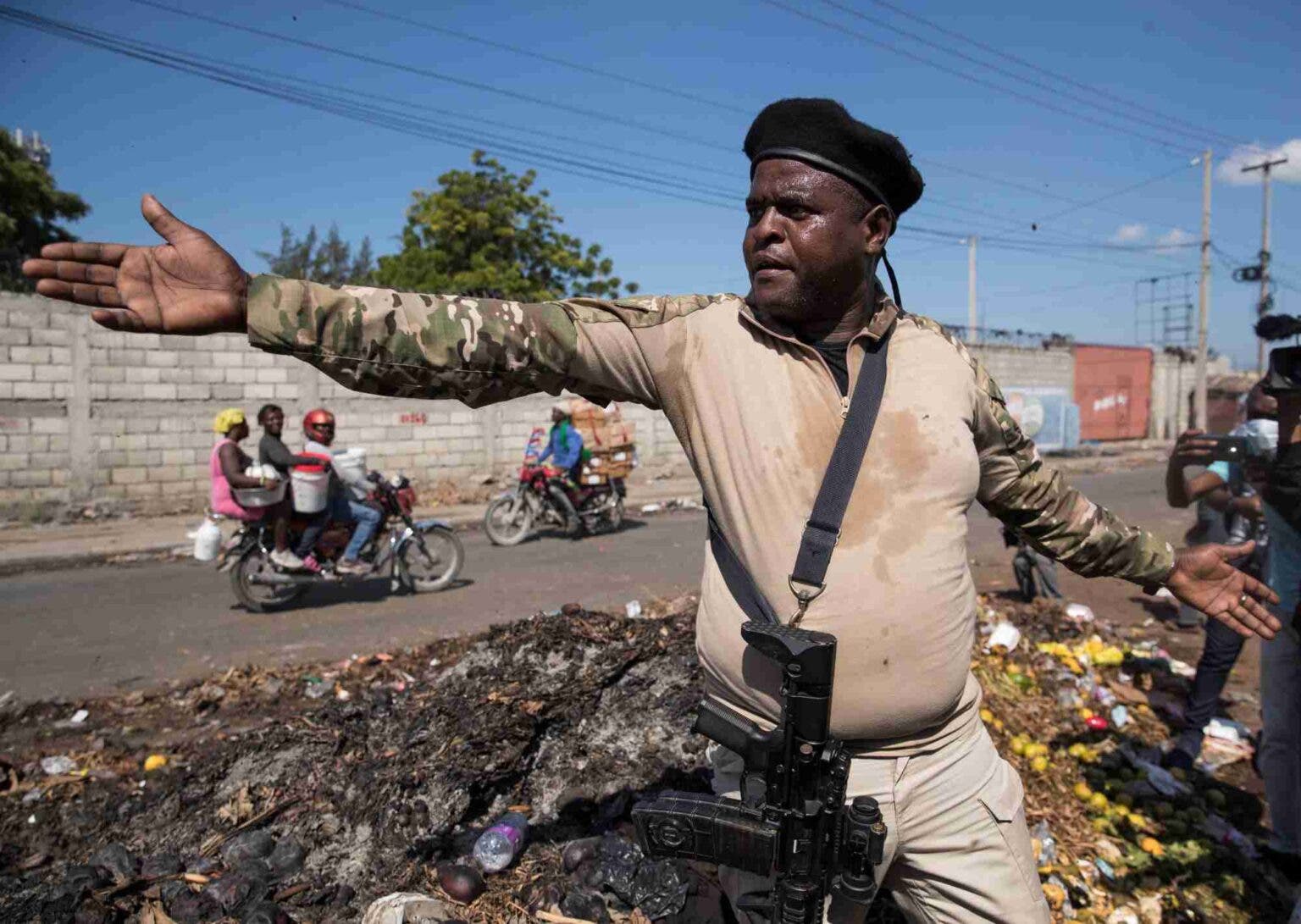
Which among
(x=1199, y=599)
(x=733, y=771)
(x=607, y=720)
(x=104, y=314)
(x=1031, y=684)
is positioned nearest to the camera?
(x=104, y=314)

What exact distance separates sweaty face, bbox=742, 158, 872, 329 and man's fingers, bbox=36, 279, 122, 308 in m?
1.19

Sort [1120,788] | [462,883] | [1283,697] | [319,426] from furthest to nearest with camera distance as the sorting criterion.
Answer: [319,426]
[1120,788]
[1283,697]
[462,883]

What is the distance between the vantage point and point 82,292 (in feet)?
4.75

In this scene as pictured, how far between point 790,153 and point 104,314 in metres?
1.29

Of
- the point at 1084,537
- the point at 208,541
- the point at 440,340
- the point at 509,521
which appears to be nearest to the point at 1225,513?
the point at 1084,537

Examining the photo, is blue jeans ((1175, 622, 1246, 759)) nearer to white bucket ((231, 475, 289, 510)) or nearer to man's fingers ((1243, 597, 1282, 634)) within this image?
man's fingers ((1243, 597, 1282, 634))

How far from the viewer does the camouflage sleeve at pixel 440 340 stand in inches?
60.2

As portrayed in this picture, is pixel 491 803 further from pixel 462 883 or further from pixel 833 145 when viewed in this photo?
pixel 833 145

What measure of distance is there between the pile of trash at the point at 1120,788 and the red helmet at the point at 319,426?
5.48m

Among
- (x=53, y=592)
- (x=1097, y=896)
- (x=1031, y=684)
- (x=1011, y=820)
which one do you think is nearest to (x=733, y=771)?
(x=1011, y=820)

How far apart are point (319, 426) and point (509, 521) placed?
3310 millimetres

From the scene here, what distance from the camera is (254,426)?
13.1 meters

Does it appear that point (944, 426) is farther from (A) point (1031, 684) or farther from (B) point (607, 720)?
(A) point (1031, 684)

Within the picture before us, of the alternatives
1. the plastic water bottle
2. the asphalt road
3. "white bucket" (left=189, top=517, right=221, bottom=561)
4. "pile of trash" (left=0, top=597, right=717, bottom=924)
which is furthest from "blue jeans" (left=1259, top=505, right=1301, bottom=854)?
"white bucket" (left=189, top=517, right=221, bottom=561)
